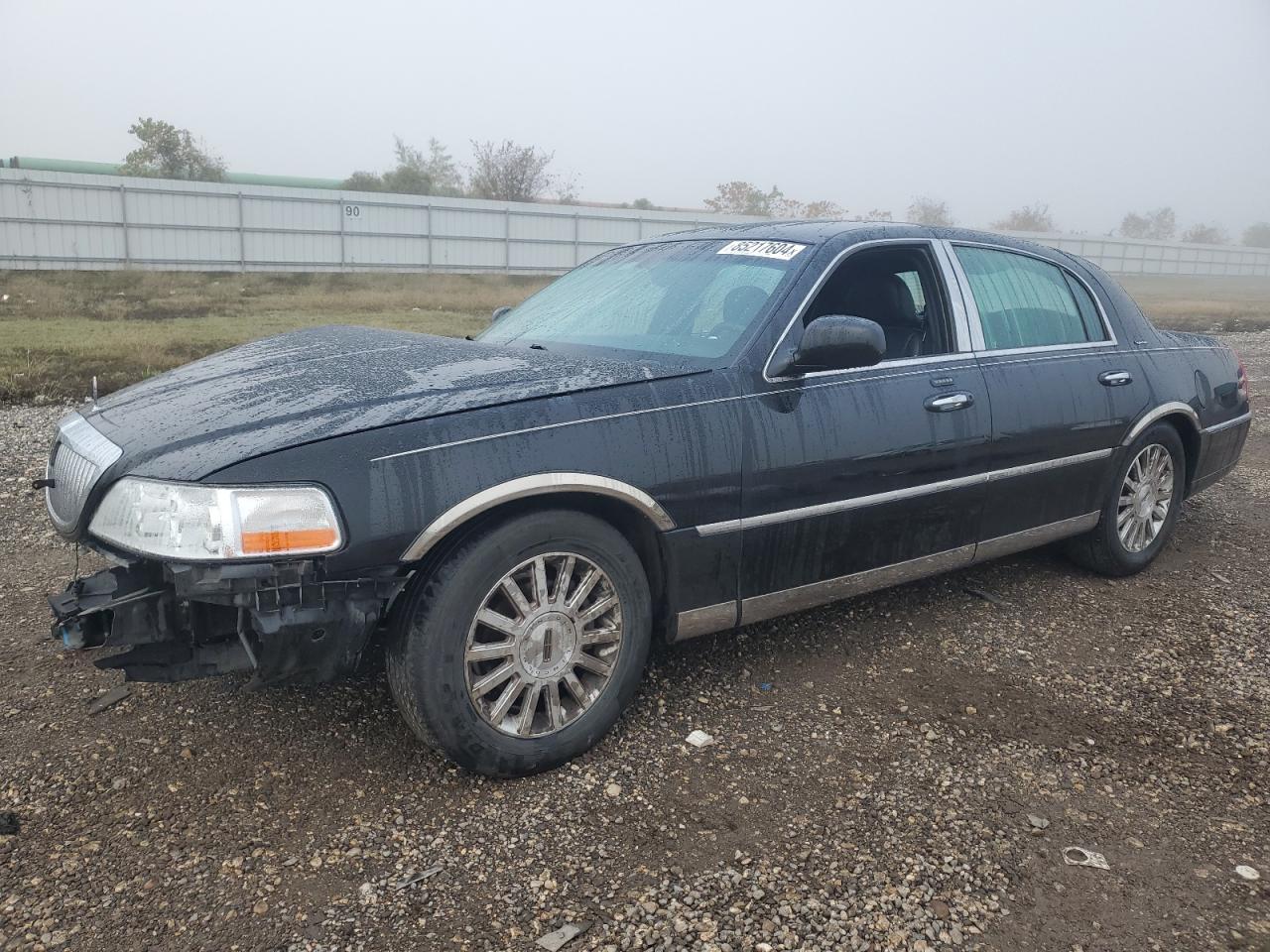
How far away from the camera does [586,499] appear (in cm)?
283

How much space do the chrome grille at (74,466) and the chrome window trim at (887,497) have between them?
5.72 ft

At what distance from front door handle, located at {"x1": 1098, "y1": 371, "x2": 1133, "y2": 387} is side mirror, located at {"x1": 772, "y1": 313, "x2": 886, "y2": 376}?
1704 mm

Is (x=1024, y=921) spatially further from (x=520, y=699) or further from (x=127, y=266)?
(x=127, y=266)

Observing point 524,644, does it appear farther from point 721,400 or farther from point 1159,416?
point 1159,416

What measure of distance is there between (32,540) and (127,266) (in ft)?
76.5

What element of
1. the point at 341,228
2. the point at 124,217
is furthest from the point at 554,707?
the point at 341,228

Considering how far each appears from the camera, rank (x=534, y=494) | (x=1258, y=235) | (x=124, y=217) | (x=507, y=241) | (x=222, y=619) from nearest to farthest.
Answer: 1. (x=222, y=619)
2. (x=534, y=494)
3. (x=124, y=217)
4. (x=507, y=241)
5. (x=1258, y=235)

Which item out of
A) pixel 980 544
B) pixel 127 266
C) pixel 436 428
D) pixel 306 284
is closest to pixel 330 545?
pixel 436 428

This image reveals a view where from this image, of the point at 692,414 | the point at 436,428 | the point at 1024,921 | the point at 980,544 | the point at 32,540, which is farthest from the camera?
the point at 32,540

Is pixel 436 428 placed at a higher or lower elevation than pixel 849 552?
higher

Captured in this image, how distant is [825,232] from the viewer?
12.1 ft

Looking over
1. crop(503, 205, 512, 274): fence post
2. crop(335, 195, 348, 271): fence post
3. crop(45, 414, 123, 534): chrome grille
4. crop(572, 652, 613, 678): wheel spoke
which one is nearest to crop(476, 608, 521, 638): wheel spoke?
crop(572, 652, 613, 678): wheel spoke

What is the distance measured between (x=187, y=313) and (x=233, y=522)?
58.0 ft

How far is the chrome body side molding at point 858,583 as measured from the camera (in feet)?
10.2
